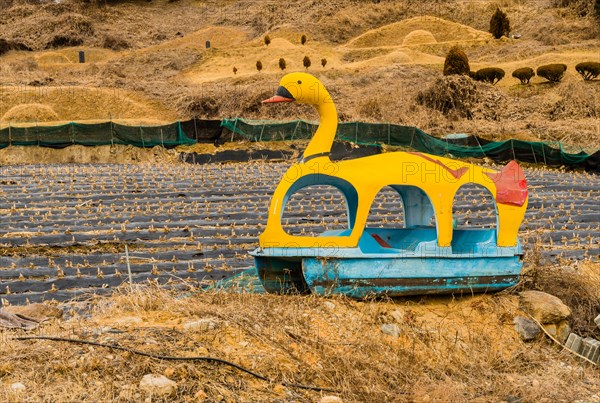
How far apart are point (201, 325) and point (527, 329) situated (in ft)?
10.4

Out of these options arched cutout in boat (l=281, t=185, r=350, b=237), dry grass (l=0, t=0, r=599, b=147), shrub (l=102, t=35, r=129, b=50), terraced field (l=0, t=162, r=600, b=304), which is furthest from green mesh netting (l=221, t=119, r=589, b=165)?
shrub (l=102, t=35, r=129, b=50)

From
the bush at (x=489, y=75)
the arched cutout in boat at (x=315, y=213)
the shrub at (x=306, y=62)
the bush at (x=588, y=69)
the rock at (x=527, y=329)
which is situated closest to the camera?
the rock at (x=527, y=329)

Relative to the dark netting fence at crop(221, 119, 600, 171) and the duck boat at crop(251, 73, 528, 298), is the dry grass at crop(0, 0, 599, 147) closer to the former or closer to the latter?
the dark netting fence at crop(221, 119, 600, 171)

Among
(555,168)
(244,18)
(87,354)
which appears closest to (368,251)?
(87,354)

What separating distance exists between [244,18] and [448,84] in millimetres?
36264

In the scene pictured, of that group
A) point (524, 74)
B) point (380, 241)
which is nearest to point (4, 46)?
point (524, 74)

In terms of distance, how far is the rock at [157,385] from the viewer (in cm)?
508

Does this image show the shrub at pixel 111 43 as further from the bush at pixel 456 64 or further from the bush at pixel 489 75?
the bush at pixel 489 75

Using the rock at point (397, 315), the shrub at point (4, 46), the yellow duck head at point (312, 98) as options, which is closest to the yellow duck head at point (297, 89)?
the yellow duck head at point (312, 98)

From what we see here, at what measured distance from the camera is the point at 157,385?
5121mm

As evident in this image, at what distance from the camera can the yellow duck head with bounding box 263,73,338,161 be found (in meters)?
7.34

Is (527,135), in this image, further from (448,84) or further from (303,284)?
(303,284)

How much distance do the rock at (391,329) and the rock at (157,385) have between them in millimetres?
2222

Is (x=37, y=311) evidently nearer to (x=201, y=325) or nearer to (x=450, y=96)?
(x=201, y=325)
